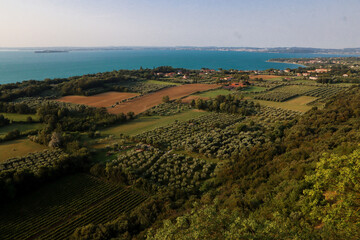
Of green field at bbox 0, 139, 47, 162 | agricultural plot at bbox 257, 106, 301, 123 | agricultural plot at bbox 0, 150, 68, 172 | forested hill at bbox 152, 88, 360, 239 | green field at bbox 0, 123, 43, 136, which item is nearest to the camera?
forested hill at bbox 152, 88, 360, 239

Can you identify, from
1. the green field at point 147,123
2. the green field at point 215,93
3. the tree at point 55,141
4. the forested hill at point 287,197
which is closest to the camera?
the forested hill at point 287,197

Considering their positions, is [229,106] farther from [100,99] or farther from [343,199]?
[343,199]

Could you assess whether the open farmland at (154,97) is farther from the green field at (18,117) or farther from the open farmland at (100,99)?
the green field at (18,117)

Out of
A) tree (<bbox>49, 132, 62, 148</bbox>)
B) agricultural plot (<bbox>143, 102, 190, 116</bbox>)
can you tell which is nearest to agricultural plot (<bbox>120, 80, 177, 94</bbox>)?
agricultural plot (<bbox>143, 102, 190, 116</bbox>)

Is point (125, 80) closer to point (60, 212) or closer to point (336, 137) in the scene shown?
point (60, 212)

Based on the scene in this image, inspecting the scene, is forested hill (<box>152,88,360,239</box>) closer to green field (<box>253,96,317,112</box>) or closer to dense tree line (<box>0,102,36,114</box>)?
green field (<box>253,96,317,112</box>)

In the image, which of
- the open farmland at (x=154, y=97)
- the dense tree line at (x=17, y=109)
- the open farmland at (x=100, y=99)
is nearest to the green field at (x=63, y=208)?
the open farmland at (x=154, y=97)

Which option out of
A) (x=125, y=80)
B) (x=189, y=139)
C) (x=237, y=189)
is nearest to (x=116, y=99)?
(x=125, y=80)
